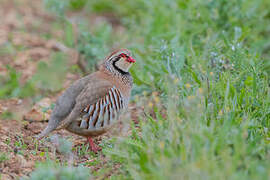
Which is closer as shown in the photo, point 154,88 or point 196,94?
point 196,94

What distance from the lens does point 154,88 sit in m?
5.38

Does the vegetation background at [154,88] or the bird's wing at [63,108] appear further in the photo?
the bird's wing at [63,108]

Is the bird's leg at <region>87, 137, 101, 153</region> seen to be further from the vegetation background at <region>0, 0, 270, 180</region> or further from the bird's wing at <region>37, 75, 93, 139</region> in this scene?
the bird's wing at <region>37, 75, 93, 139</region>

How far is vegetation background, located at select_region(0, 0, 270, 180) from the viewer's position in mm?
3588

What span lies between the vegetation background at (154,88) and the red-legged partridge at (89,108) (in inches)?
7.7

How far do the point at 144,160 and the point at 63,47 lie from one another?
4609 mm

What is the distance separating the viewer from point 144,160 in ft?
12.3

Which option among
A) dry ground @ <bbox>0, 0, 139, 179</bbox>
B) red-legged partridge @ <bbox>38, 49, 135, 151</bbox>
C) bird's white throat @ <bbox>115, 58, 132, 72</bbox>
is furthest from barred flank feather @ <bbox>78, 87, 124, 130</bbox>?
bird's white throat @ <bbox>115, 58, 132, 72</bbox>

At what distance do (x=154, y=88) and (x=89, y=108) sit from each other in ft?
2.87

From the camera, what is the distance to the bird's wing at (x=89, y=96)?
483 centimetres

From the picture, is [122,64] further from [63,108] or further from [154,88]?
[63,108]

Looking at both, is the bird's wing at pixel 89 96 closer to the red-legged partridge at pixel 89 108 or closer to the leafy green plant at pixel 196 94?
the red-legged partridge at pixel 89 108

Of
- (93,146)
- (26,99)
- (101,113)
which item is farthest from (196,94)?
(26,99)

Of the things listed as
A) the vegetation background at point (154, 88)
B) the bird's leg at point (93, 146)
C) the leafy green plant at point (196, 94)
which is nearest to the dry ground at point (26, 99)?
the vegetation background at point (154, 88)
